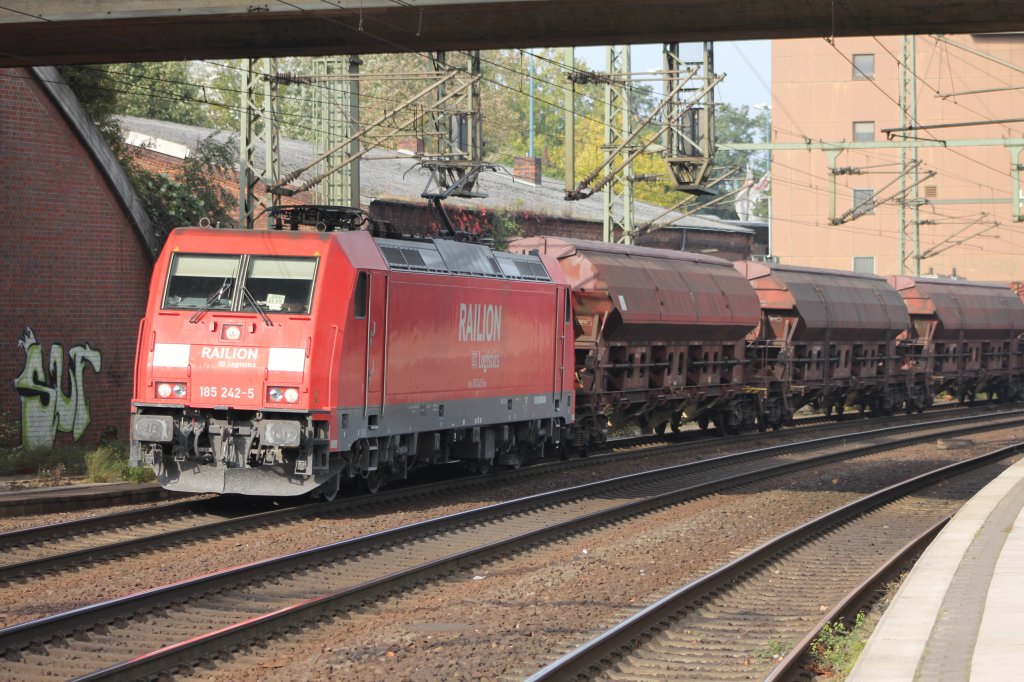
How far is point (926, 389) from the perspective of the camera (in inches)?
1548

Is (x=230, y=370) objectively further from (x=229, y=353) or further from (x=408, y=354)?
(x=408, y=354)

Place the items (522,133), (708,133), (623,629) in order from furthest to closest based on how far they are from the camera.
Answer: (522,133)
(708,133)
(623,629)

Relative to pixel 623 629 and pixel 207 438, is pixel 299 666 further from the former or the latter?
pixel 207 438

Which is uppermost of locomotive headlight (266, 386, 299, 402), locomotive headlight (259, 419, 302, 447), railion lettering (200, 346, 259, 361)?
railion lettering (200, 346, 259, 361)

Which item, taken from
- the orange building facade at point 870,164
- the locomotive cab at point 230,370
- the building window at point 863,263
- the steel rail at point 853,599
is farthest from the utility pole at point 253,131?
the building window at point 863,263

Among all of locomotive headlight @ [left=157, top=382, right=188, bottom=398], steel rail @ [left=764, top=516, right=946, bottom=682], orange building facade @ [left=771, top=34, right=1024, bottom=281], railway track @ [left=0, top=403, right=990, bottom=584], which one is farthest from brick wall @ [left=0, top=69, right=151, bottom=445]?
orange building facade @ [left=771, top=34, right=1024, bottom=281]

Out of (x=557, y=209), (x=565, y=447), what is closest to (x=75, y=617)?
(x=565, y=447)

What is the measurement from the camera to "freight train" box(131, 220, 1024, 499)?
14672 millimetres

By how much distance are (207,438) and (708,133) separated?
11.6 metres

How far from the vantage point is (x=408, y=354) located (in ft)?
53.8

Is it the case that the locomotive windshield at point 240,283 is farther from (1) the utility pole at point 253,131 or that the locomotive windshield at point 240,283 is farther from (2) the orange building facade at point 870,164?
(2) the orange building facade at point 870,164

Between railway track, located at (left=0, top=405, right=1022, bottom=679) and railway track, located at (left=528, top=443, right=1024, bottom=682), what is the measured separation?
2307mm

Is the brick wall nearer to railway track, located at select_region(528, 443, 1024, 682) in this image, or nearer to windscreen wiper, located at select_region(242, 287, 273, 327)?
windscreen wiper, located at select_region(242, 287, 273, 327)

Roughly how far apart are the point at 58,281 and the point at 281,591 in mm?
11042
